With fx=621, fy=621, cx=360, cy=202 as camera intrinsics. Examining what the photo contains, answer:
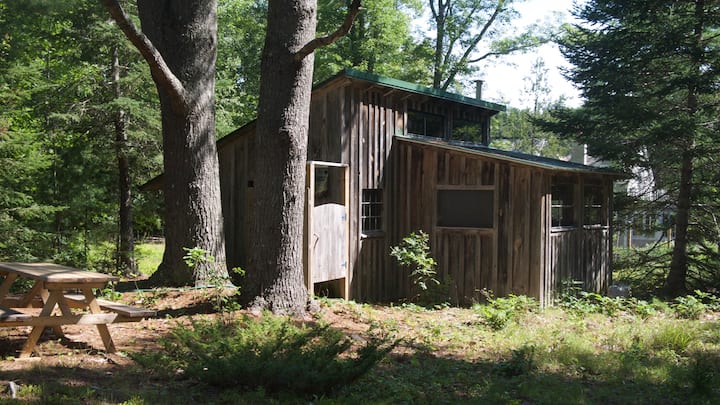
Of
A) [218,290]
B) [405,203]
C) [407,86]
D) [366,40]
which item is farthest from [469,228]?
[366,40]

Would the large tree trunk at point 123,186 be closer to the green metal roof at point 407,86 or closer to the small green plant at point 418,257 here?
the green metal roof at point 407,86

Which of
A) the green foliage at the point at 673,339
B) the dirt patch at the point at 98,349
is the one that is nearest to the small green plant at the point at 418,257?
the dirt patch at the point at 98,349

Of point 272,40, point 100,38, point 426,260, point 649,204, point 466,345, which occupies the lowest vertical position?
point 466,345

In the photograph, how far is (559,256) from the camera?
13.0 meters

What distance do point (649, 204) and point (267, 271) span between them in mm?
13849

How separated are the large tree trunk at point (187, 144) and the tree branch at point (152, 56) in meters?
0.14

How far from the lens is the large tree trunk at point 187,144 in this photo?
916 cm

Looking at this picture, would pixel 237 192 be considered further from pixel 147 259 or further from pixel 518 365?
pixel 147 259

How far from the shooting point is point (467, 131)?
53.2 ft

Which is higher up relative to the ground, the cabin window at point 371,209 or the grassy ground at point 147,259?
the cabin window at point 371,209

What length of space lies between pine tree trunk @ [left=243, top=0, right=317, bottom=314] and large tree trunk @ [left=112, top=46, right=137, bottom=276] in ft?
24.7

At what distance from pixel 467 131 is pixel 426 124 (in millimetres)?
2061

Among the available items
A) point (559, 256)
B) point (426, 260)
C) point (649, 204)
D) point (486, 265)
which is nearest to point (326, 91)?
point (426, 260)

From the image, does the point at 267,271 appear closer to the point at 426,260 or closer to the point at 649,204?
the point at 426,260
